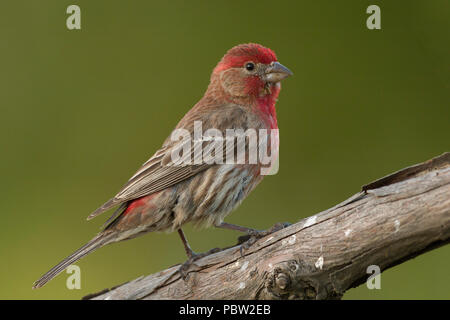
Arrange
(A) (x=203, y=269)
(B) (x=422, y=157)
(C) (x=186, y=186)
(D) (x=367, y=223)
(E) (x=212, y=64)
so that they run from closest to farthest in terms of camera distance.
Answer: (D) (x=367, y=223)
(A) (x=203, y=269)
(C) (x=186, y=186)
(B) (x=422, y=157)
(E) (x=212, y=64)

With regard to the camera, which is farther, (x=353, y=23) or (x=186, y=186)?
(x=353, y=23)

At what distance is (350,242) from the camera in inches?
135

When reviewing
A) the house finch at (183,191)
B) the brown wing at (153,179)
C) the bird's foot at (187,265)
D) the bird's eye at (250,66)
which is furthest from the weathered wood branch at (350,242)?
the bird's eye at (250,66)

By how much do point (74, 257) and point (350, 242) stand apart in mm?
2152

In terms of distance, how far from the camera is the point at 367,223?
341 centimetres

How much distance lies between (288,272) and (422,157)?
2782 millimetres

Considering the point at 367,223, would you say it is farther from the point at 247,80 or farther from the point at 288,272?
the point at 247,80

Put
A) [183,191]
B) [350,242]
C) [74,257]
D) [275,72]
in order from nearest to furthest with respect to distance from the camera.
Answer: [350,242] → [74,257] → [183,191] → [275,72]

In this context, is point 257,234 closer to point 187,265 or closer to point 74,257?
point 187,265

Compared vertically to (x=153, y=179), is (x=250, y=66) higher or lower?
higher

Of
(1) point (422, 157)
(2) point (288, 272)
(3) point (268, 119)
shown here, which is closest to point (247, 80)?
(3) point (268, 119)

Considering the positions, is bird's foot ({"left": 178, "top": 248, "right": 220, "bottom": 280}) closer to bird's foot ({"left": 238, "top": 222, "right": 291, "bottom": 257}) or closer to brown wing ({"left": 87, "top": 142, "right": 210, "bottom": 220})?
bird's foot ({"left": 238, "top": 222, "right": 291, "bottom": 257})

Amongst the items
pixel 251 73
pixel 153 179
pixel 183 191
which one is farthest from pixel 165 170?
pixel 251 73
